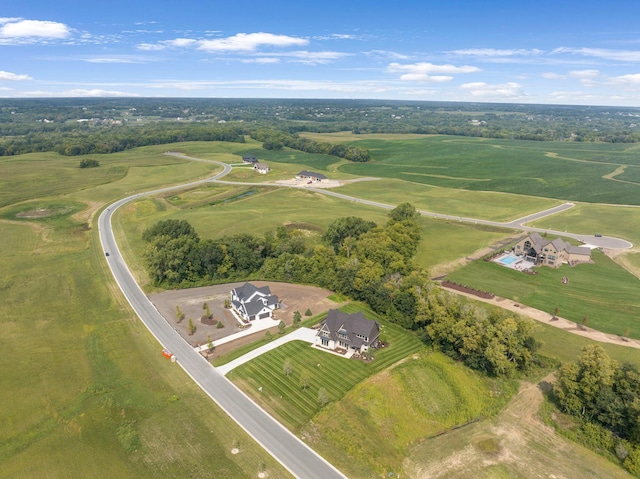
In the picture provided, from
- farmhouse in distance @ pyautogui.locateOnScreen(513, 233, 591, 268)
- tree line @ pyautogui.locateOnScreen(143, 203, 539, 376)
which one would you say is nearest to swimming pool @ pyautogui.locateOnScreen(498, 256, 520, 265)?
farmhouse in distance @ pyautogui.locateOnScreen(513, 233, 591, 268)

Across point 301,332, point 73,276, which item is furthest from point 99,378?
point 73,276

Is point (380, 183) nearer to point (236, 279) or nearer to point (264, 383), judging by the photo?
point (236, 279)

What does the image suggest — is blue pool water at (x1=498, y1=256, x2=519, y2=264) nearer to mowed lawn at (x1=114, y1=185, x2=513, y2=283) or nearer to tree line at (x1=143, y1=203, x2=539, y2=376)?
mowed lawn at (x1=114, y1=185, x2=513, y2=283)

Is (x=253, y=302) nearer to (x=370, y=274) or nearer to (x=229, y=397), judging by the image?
(x=229, y=397)

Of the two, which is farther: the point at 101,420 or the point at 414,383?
the point at 414,383

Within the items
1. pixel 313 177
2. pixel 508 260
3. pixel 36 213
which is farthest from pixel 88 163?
pixel 508 260
